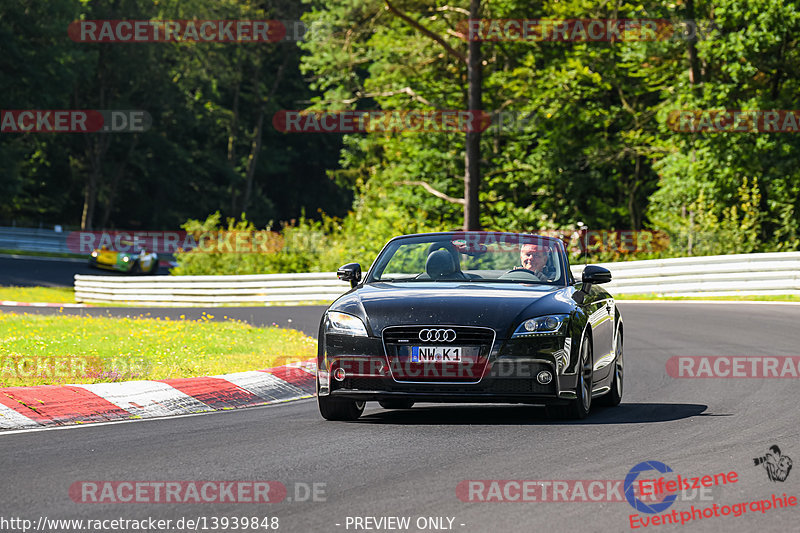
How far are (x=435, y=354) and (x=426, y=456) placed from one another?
1338 millimetres

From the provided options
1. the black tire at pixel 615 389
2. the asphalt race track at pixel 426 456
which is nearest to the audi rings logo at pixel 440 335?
the asphalt race track at pixel 426 456

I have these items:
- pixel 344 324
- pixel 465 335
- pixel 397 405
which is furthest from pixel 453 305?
pixel 397 405

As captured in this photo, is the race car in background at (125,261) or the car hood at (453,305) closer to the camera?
the car hood at (453,305)

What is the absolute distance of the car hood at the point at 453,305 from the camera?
8859 mm

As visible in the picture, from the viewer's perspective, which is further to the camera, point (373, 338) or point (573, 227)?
point (573, 227)

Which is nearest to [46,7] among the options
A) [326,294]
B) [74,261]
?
[74,261]

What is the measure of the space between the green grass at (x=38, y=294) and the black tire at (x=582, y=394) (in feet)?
99.6

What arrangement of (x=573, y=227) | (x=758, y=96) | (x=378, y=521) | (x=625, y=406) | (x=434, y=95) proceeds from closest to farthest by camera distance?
(x=378, y=521), (x=625, y=406), (x=758, y=96), (x=573, y=227), (x=434, y=95)

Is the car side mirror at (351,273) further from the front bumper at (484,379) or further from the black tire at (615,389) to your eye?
the black tire at (615,389)

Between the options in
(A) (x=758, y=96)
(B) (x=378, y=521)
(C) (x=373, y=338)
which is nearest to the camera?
(B) (x=378, y=521)

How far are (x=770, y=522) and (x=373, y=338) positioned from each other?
12.6 ft

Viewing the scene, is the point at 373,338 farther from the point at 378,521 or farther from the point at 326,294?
the point at 326,294

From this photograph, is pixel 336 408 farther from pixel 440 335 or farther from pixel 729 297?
pixel 729 297

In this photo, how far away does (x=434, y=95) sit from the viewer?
41438mm
